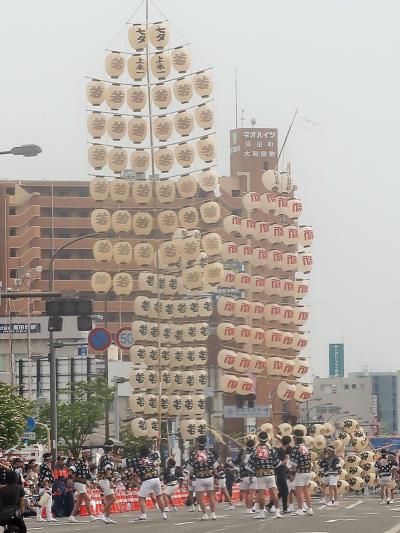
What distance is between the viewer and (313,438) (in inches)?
2584

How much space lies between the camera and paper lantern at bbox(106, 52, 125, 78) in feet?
279

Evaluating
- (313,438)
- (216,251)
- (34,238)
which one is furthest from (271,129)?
(313,438)

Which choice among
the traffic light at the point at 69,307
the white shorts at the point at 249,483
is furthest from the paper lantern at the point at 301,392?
the traffic light at the point at 69,307

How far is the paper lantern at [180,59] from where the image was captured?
85.4 m

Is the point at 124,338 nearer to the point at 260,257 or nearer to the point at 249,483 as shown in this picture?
the point at 260,257

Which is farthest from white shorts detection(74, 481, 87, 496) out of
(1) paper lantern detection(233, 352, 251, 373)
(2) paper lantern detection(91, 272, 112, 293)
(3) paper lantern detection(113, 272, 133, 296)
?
(1) paper lantern detection(233, 352, 251, 373)

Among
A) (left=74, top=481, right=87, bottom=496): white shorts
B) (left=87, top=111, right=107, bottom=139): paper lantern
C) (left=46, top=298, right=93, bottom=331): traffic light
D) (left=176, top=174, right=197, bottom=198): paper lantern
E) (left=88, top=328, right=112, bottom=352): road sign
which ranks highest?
(left=87, top=111, right=107, bottom=139): paper lantern

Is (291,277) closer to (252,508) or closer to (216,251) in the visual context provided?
(216,251)

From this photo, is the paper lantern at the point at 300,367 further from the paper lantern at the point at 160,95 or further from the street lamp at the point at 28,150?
the street lamp at the point at 28,150

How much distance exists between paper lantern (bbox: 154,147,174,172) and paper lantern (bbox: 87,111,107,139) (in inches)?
124

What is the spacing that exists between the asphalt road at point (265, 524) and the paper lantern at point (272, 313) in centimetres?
5633

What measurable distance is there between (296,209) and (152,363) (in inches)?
931

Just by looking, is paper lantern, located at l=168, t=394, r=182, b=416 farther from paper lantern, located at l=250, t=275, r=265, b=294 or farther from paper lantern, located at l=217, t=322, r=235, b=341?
paper lantern, located at l=250, t=275, r=265, b=294

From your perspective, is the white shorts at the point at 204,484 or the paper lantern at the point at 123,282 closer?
the white shorts at the point at 204,484
